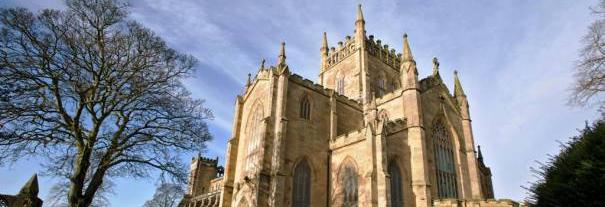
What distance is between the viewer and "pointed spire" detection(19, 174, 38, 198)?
1207 centimetres

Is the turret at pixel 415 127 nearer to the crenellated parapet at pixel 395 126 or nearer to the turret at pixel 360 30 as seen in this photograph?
the crenellated parapet at pixel 395 126

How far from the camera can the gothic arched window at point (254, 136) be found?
81.2 feet

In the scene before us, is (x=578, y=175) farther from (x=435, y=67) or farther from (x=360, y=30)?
(x=360, y=30)

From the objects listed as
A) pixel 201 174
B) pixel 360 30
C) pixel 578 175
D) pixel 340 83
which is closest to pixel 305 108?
pixel 340 83

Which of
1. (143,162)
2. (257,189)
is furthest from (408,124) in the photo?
(143,162)

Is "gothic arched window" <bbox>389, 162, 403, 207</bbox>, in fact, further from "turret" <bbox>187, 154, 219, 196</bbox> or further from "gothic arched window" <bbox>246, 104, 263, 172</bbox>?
"turret" <bbox>187, 154, 219, 196</bbox>

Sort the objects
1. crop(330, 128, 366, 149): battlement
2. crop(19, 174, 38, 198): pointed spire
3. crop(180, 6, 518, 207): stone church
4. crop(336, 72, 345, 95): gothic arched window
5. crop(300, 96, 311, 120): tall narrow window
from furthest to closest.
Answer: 1. crop(336, 72, 345, 95): gothic arched window
2. crop(300, 96, 311, 120): tall narrow window
3. crop(330, 128, 366, 149): battlement
4. crop(180, 6, 518, 207): stone church
5. crop(19, 174, 38, 198): pointed spire

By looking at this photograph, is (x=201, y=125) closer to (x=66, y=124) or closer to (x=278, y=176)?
(x=66, y=124)

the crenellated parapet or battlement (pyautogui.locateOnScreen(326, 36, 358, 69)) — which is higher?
battlement (pyautogui.locateOnScreen(326, 36, 358, 69))

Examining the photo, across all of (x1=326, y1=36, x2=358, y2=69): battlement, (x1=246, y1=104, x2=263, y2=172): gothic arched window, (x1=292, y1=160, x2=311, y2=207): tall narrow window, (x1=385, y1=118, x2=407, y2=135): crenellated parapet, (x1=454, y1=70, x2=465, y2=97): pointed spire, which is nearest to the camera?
(x1=292, y1=160, x2=311, y2=207): tall narrow window

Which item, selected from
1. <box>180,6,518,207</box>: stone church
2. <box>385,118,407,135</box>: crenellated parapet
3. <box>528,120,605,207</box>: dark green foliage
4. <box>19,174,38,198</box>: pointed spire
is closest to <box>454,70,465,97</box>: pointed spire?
<box>180,6,518,207</box>: stone church

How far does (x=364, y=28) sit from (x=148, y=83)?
103ft

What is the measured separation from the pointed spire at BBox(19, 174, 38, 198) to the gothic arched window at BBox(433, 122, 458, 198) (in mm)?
21781

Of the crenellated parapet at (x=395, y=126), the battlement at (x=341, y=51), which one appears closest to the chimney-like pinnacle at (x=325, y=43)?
the battlement at (x=341, y=51)
